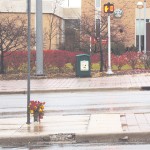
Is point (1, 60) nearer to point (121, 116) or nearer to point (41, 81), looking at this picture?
point (41, 81)

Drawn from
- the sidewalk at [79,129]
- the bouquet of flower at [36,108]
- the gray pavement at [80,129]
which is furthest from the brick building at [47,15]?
the bouquet of flower at [36,108]

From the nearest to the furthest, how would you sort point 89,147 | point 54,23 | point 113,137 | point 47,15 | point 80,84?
1. point 89,147
2. point 113,137
3. point 80,84
4. point 47,15
5. point 54,23

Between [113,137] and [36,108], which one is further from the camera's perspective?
[36,108]

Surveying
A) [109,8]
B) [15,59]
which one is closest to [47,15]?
[15,59]

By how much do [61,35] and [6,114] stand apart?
45.7 meters

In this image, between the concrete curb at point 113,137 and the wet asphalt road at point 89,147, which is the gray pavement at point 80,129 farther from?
the wet asphalt road at point 89,147

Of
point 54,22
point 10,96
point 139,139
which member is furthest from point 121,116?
point 54,22

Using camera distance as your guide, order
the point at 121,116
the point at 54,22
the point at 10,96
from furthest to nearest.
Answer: the point at 54,22 → the point at 10,96 → the point at 121,116

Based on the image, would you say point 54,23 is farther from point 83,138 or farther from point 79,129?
point 83,138

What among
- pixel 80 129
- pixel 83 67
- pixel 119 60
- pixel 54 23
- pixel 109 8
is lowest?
pixel 80 129

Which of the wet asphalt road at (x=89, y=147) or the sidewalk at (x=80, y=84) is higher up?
the sidewalk at (x=80, y=84)

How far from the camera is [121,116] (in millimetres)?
12859

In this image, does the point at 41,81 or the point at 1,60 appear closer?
the point at 41,81

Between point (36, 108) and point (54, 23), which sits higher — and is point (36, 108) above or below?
below
